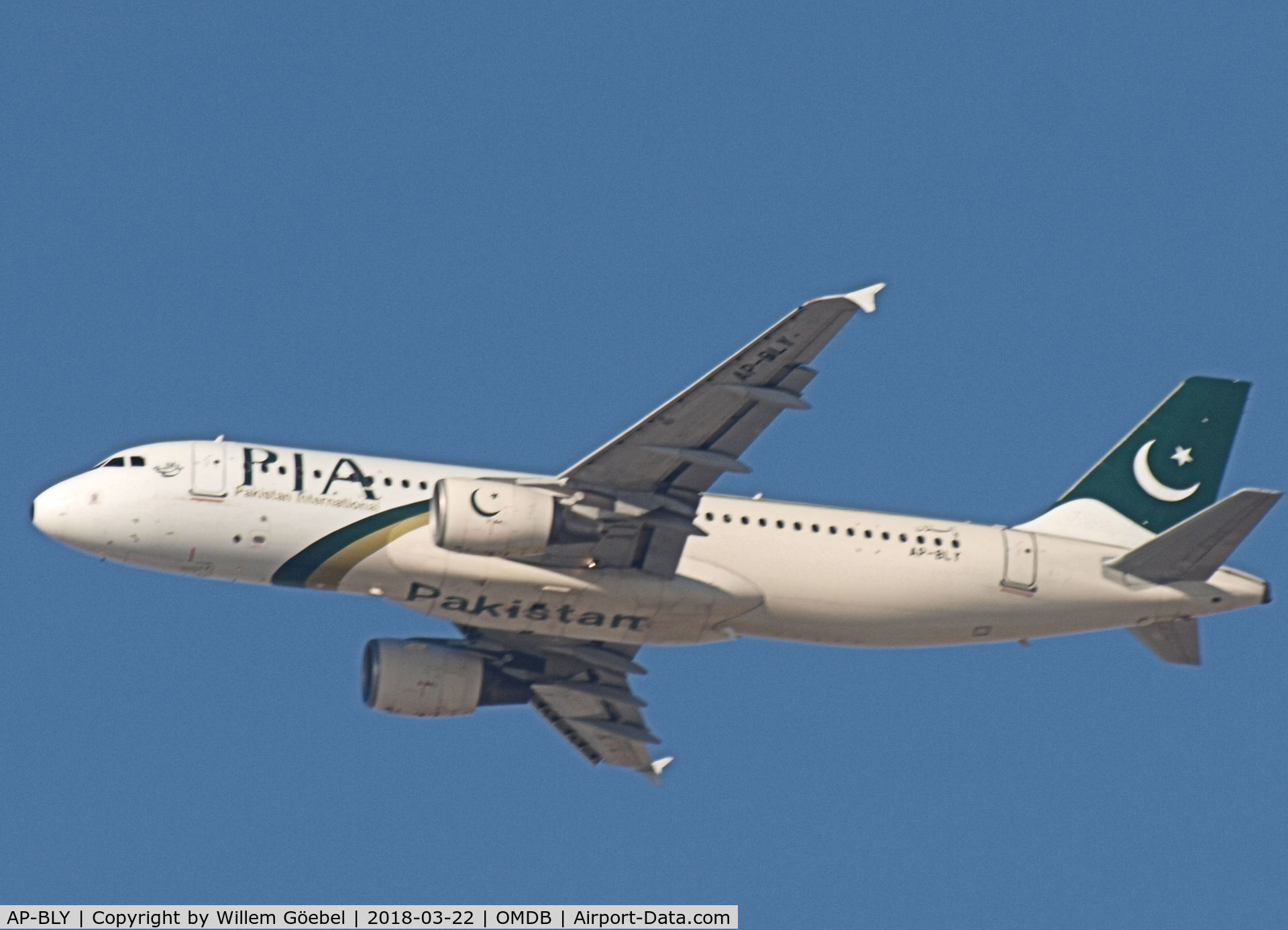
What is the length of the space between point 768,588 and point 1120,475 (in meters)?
10.8

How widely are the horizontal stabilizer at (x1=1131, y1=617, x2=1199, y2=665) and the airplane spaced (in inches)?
1.6

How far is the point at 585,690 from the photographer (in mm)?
51500

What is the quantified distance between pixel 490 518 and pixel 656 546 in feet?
13.5

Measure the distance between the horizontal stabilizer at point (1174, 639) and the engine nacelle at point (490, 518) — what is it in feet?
50.4

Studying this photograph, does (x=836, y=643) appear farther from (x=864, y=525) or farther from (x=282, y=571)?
(x=282, y=571)

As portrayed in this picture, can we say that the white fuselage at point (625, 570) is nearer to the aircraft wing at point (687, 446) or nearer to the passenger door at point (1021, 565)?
the passenger door at point (1021, 565)

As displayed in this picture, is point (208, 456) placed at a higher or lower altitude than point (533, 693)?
higher

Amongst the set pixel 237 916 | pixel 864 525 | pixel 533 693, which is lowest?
pixel 237 916

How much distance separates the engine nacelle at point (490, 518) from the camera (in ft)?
139

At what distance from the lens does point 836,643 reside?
46812 mm

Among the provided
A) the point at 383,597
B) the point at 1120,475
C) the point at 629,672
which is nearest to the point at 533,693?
the point at 629,672

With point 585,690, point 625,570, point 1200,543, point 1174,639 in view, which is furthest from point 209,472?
point 1174,639

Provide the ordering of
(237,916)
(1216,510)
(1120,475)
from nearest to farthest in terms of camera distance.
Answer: (237,916)
(1216,510)
(1120,475)

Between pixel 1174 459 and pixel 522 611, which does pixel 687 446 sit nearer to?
pixel 522 611
